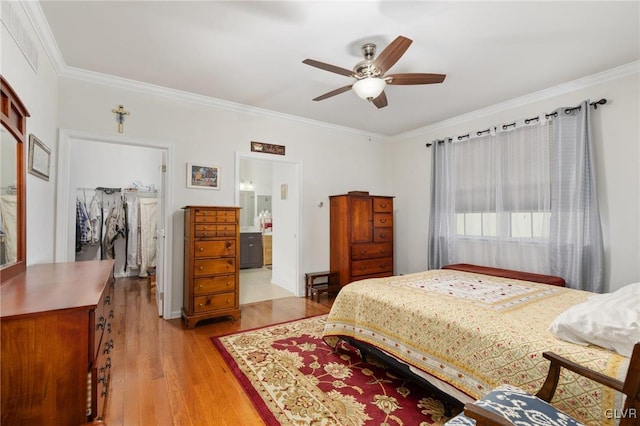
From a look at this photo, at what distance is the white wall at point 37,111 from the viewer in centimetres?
179

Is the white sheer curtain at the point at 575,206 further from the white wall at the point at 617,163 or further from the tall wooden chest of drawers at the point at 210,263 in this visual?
the tall wooden chest of drawers at the point at 210,263

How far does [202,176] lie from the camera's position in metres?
3.71

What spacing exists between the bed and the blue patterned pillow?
150mm

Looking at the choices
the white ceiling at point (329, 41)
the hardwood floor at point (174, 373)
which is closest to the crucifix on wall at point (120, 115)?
the white ceiling at point (329, 41)

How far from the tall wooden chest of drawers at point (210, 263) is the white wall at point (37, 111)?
1189mm

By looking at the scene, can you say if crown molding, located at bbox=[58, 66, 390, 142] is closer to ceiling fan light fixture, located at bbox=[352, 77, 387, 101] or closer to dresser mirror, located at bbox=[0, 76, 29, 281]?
dresser mirror, located at bbox=[0, 76, 29, 281]

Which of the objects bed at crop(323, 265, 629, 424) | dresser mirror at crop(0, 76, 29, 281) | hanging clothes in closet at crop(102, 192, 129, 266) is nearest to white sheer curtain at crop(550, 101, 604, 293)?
bed at crop(323, 265, 629, 424)

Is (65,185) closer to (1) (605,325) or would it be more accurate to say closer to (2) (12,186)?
(2) (12,186)

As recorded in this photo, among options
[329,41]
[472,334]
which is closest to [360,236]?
[329,41]

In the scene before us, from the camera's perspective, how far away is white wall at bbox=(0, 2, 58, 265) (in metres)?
1.79

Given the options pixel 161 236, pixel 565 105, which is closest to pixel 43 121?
pixel 161 236

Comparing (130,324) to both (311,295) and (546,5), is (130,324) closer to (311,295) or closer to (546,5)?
(311,295)

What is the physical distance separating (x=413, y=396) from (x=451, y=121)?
3955 mm

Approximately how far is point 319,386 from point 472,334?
1.13 meters
